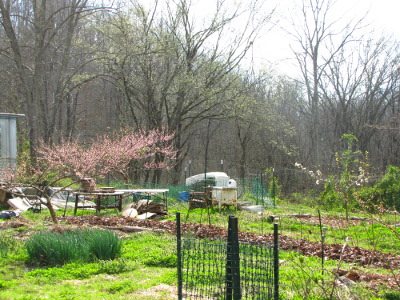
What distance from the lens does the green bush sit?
23.7ft

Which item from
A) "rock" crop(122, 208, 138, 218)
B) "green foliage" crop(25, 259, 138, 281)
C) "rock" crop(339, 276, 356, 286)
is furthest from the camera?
"rock" crop(122, 208, 138, 218)

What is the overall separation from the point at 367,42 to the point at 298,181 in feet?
43.6

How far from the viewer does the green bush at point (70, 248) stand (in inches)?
285

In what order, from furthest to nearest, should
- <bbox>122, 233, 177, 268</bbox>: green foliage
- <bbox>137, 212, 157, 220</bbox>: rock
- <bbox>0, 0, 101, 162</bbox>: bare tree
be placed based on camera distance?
<bbox>0, 0, 101, 162</bbox>: bare tree < <bbox>137, 212, 157, 220</bbox>: rock < <bbox>122, 233, 177, 268</bbox>: green foliage

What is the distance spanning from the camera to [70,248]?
723cm

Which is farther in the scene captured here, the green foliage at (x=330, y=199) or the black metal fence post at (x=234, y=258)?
the green foliage at (x=330, y=199)

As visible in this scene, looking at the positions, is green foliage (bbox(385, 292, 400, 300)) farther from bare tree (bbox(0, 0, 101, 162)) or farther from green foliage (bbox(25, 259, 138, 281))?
bare tree (bbox(0, 0, 101, 162))

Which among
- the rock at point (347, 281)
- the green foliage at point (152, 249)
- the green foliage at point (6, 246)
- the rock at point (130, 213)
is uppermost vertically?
the rock at point (130, 213)

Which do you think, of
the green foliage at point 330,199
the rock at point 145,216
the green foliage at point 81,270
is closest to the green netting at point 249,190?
the green foliage at point 330,199

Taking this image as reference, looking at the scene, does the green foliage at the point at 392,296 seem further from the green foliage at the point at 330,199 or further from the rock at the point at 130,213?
the green foliage at the point at 330,199

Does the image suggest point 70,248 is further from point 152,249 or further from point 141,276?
point 152,249

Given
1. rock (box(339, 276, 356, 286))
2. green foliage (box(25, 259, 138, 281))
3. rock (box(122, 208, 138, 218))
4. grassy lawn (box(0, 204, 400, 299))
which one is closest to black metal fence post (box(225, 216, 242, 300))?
grassy lawn (box(0, 204, 400, 299))

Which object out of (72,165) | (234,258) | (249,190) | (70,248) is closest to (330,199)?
(249,190)

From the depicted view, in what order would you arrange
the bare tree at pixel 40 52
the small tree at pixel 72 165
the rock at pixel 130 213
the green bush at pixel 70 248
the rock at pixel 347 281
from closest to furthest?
the rock at pixel 347 281 → the green bush at pixel 70 248 → the small tree at pixel 72 165 → the rock at pixel 130 213 → the bare tree at pixel 40 52
